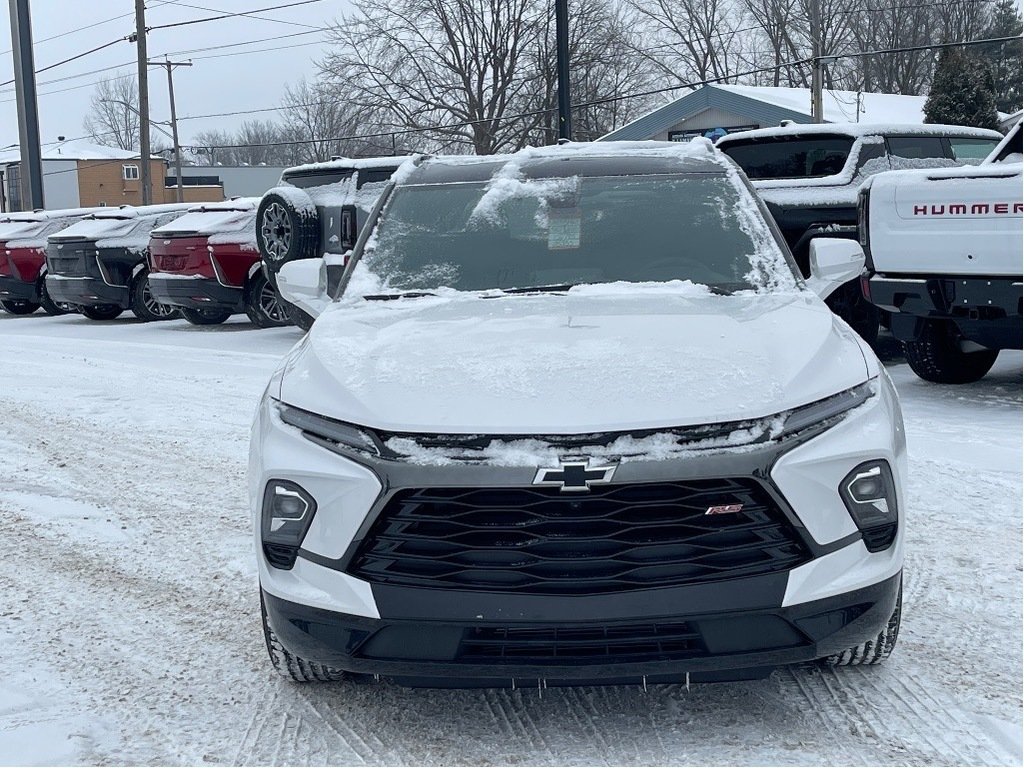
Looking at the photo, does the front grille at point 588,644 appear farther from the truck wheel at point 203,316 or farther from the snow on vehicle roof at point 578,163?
the truck wheel at point 203,316

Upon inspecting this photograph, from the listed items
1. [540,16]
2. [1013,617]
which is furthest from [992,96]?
[1013,617]

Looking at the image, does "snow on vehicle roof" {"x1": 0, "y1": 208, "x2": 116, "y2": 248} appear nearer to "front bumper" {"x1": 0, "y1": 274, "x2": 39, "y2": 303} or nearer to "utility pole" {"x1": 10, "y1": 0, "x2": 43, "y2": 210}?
"front bumper" {"x1": 0, "y1": 274, "x2": 39, "y2": 303}

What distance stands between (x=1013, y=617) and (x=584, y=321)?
1723 mm

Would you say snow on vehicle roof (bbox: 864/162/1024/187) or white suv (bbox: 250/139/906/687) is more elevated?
snow on vehicle roof (bbox: 864/162/1024/187)

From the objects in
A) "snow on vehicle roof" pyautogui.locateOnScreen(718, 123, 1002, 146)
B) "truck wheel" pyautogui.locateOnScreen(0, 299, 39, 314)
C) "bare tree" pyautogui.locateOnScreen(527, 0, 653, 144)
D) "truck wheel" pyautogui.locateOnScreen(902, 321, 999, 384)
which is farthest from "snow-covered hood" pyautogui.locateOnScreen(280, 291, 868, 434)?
"bare tree" pyautogui.locateOnScreen(527, 0, 653, 144)

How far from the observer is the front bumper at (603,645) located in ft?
9.20

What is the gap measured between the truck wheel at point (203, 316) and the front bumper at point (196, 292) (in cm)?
83

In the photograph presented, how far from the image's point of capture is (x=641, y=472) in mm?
2764

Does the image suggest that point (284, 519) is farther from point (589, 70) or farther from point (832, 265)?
point (589, 70)

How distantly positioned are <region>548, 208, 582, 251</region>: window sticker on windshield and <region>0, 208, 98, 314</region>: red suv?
1474 cm

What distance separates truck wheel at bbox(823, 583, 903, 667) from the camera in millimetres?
3309

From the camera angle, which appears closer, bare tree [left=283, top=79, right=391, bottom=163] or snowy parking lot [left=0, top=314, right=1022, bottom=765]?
snowy parking lot [left=0, top=314, right=1022, bottom=765]

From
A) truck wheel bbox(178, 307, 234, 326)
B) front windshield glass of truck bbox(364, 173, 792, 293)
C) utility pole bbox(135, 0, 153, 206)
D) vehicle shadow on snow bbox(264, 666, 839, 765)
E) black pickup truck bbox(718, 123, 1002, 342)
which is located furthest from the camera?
utility pole bbox(135, 0, 153, 206)

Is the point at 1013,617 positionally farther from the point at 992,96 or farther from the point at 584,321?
the point at 992,96
